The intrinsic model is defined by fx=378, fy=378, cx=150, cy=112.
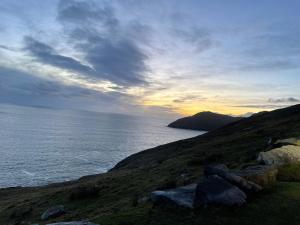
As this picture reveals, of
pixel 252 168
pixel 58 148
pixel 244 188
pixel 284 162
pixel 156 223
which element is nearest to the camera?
pixel 156 223

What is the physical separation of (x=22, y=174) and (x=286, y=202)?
315 feet

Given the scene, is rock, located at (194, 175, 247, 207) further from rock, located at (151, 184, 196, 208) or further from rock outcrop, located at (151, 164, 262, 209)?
rock, located at (151, 184, 196, 208)

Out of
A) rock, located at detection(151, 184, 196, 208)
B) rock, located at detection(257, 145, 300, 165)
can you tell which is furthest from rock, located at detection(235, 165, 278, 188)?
rock, located at detection(257, 145, 300, 165)

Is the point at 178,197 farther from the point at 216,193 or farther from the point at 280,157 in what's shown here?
the point at 280,157

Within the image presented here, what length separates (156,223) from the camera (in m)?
18.8

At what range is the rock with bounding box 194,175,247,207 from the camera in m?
19.1

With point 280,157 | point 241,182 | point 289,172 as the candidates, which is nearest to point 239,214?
point 241,182

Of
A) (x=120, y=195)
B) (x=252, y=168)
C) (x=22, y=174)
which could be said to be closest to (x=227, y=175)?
(x=252, y=168)

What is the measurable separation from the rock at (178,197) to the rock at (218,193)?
735mm

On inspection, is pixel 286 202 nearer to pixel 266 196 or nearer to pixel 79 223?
pixel 266 196

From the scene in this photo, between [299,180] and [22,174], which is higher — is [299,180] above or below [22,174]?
above

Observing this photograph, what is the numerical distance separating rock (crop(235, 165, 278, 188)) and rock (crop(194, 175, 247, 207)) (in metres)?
1.59

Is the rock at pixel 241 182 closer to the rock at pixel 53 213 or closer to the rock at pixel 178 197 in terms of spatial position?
the rock at pixel 178 197

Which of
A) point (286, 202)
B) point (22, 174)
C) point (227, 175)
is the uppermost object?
point (227, 175)
